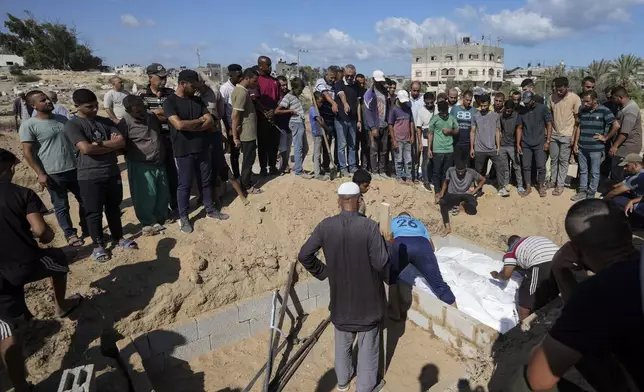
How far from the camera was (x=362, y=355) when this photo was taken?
12.0ft

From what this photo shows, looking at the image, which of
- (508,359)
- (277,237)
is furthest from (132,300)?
(508,359)

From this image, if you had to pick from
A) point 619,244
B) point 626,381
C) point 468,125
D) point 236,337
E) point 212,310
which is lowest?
point 236,337

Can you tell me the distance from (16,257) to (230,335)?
237 centimetres

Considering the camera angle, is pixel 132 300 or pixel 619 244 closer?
pixel 619 244

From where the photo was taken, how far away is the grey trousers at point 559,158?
23.5ft

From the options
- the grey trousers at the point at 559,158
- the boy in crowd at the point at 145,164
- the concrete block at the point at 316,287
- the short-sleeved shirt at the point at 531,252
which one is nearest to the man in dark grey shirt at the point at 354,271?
the concrete block at the point at 316,287

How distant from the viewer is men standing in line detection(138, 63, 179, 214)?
5340 millimetres

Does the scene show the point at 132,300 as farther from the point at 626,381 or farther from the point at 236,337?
the point at 626,381

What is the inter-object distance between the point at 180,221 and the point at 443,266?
12.3 ft

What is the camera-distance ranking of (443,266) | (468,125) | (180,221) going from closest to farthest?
(180,221) < (443,266) < (468,125)

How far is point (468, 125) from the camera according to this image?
23.9 ft

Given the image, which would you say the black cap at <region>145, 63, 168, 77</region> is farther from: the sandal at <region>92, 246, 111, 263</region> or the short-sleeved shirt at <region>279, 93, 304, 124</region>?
the sandal at <region>92, 246, 111, 263</region>

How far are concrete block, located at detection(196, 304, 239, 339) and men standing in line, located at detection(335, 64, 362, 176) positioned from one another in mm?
3495

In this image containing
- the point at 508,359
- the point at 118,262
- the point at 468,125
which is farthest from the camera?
the point at 468,125
